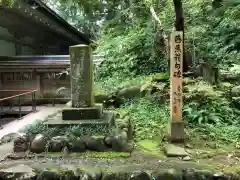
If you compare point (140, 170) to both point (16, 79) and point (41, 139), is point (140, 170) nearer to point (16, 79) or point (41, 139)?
point (41, 139)

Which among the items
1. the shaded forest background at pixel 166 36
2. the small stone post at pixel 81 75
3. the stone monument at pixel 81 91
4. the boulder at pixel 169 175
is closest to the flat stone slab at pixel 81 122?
the stone monument at pixel 81 91

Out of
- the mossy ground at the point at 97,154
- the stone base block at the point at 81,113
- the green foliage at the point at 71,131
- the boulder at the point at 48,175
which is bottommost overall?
the boulder at the point at 48,175

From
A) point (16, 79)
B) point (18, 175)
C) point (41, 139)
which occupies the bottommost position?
point (18, 175)

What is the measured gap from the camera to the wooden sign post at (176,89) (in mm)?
5734

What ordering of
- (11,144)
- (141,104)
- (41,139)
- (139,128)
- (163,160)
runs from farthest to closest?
(141,104) → (139,128) → (11,144) → (41,139) → (163,160)

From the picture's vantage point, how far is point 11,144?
596cm

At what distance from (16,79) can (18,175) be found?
8187mm

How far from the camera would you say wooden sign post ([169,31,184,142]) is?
573 centimetres

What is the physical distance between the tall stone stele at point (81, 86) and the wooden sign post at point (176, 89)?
161 centimetres

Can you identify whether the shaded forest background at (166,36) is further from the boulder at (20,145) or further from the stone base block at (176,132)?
the boulder at (20,145)

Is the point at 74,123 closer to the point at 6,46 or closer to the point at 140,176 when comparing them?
the point at 140,176

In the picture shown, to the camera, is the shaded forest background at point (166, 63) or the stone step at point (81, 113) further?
the shaded forest background at point (166, 63)

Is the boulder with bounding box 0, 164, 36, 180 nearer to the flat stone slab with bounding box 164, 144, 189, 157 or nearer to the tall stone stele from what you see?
the tall stone stele

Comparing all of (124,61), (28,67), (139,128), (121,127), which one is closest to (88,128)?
(121,127)
